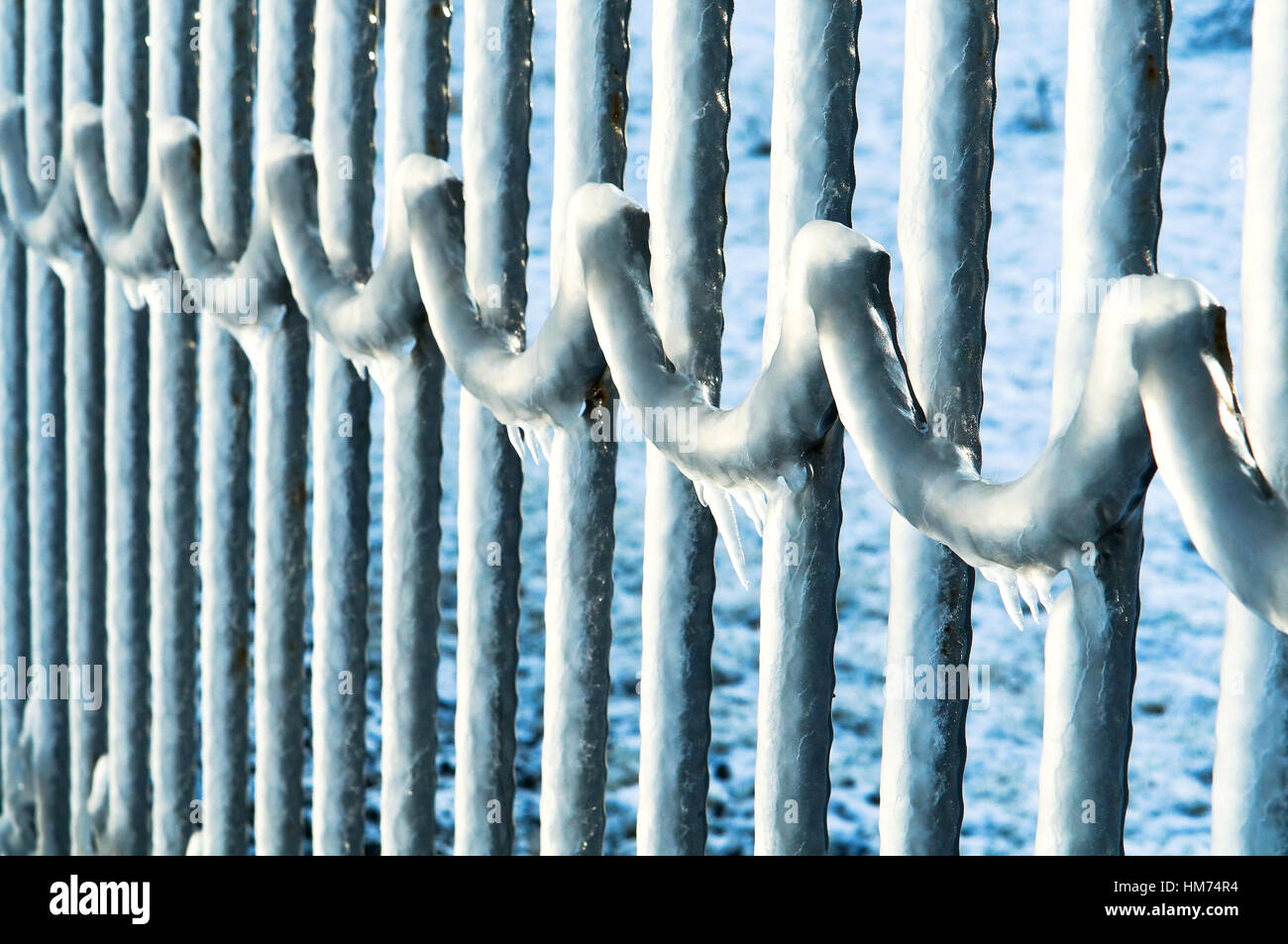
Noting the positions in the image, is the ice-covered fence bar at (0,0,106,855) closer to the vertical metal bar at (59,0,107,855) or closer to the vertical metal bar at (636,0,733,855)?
the vertical metal bar at (59,0,107,855)

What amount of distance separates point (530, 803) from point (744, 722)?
1.15ft

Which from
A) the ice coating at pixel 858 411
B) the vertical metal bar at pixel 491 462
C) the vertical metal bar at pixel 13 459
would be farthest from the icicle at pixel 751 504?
the vertical metal bar at pixel 13 459

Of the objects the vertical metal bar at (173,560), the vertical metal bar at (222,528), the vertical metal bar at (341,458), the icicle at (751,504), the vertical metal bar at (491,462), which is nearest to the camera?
the icicle at (751,504)

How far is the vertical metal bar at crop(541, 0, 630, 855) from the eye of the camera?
0.92m

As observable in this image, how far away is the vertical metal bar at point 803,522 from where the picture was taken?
0.79 metres

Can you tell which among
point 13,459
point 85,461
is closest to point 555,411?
point 85,461

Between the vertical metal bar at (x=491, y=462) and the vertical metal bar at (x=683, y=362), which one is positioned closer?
the vertical metal bar at (x=683, y=362)

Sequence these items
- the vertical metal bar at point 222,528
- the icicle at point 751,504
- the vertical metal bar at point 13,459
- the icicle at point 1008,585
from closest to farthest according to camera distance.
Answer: the icicle at point 1008,585, the icicle at point 751,504, the vertical metal bar at point 222,528, the vertical metal bar at point 13,459

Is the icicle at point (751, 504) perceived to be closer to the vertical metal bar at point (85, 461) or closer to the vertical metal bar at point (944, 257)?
the vertical metal bar at point (944, 257)

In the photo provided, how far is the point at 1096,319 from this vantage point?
0.68m

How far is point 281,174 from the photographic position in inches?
44.9

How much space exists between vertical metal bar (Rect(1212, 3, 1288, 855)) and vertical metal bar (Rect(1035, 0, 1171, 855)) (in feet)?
0.16
